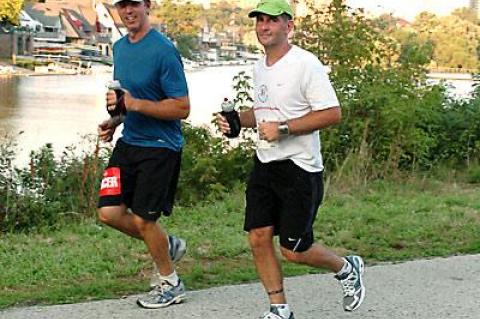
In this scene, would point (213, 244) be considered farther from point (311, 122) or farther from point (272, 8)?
point (272, 8)

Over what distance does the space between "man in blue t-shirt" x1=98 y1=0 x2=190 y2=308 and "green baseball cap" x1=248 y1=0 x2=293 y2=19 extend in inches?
25.9

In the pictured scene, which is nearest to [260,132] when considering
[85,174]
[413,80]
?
[85,174]

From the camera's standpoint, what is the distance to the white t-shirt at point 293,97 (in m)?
4.18

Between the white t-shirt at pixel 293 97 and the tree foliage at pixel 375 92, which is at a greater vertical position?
the white t-shirt at pixel 293 97

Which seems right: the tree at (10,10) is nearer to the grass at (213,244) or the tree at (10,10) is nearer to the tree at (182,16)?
the tree at (182,16)

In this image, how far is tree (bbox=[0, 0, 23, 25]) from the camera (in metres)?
78.0

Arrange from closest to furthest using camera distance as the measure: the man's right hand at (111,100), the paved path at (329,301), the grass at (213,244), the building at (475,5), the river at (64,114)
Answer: the man's right hand at (111,100) < the paved path at (329,301) < the grass at (213,244) < the river at (64,114) < the building at (475,5)

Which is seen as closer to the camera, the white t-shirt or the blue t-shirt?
the white t-shirt

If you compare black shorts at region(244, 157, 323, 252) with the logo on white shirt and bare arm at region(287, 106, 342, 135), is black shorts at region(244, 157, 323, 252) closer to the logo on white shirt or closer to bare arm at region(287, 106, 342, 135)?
bare arm at region(287, 106, 342, 135)

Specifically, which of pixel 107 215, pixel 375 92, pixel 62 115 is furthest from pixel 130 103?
pixel 62 115

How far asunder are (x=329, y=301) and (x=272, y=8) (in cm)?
178

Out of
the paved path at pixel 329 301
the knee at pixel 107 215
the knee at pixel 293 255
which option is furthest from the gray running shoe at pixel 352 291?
the knee at pixel 107 215

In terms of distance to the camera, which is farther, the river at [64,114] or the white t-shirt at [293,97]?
the river at [64,114]

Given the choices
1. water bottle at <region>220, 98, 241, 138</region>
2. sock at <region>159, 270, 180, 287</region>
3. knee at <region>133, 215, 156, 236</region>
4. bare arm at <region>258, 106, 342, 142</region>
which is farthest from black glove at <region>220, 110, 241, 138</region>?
sock at <region>159, 270, 180, 287</region>
